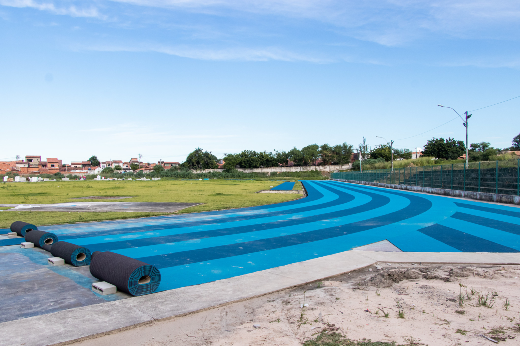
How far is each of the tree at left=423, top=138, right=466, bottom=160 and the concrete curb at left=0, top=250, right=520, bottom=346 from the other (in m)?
92.9

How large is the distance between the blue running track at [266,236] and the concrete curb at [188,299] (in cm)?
55

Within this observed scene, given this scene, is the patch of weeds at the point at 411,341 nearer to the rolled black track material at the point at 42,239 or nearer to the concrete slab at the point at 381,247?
the concrete slab at the point at 381,247

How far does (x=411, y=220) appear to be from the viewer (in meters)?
14.0

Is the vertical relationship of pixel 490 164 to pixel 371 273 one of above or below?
above

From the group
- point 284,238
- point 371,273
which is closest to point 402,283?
point 371,273

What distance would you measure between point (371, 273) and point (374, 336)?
2874mm

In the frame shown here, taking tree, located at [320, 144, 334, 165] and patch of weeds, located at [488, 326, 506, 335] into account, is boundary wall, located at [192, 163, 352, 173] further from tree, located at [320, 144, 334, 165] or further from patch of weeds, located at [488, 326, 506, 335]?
patch of weeds, located at [488, 326, 506, 335]

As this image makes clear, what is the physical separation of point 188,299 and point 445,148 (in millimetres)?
99076

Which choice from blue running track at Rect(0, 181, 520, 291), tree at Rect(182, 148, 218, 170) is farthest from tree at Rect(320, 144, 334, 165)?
blue running track at Rect(0, 181, 520, 291)

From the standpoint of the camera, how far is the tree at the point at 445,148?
90.9 m

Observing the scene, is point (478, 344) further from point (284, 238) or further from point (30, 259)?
point (30, 259)

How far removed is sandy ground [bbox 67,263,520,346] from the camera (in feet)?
13.5

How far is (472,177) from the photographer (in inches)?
920

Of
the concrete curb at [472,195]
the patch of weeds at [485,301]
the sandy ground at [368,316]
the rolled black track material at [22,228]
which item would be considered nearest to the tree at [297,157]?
the concrete curb at [472,195]
